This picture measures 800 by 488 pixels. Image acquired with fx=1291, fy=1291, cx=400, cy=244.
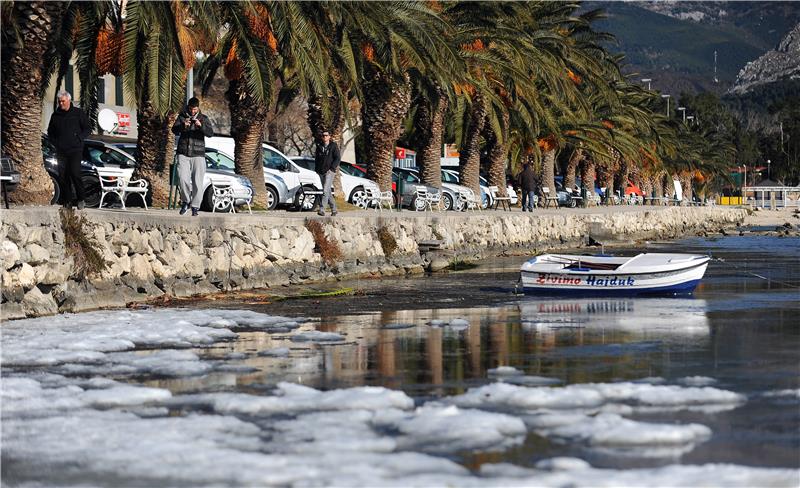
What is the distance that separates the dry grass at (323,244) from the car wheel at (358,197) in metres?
11.4

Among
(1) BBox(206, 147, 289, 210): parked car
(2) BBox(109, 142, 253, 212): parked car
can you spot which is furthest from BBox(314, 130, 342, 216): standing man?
(1) BBox(206, 147, 289, 210): parked car

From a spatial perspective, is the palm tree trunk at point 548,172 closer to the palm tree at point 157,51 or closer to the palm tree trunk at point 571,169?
the palm tree trunk at point 571,169

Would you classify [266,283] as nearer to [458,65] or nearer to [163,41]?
[163,41]

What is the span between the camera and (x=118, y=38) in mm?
24312

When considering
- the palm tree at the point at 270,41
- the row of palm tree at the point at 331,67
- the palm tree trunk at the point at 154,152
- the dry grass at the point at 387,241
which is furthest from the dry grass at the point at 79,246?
the dry grass at the point at 387,241

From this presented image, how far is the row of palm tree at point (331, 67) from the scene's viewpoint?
842 inches

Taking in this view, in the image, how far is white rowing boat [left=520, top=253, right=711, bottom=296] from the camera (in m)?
20.3

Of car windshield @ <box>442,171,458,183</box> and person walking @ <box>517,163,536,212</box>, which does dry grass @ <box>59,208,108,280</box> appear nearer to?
person walking @ <box>517,163,536,212</box>

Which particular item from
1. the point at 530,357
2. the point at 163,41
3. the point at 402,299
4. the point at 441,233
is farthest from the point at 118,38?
the point at 530,357

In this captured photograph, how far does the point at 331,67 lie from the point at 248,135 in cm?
255

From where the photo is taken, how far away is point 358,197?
36906 mm

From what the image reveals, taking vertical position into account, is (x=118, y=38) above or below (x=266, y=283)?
above

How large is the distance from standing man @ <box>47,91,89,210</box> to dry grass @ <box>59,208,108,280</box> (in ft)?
5.48

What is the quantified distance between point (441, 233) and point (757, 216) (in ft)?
277
